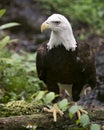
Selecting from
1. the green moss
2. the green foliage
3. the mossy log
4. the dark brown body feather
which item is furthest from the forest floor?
the dark brown body feather

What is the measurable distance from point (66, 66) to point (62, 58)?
5.1 inches

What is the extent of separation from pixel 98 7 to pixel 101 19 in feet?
1.75

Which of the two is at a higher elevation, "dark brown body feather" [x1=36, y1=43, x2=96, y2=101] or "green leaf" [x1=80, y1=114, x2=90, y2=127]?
"dark brown body feather" [x1=36, y1=43, x2=96, y2=101]

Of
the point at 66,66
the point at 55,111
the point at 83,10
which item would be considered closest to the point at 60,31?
the point at 66,66

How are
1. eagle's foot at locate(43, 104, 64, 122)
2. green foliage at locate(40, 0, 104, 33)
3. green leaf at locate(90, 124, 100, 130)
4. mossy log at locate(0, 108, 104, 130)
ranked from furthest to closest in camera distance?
green foliage at locate(40, 0, 104, 33)
eagle's foot at locate(43, 104, 64, 122)
mossy log at locate(0, 108, 104, 130)
green leaf at locate(90, 124, 100, 130)

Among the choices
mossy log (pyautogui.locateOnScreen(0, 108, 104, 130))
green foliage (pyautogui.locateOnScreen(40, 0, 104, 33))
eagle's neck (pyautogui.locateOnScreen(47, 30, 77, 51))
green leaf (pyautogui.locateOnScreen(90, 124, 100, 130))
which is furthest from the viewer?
green foliage (pyautogui.locateOnScreen(40, 0, 104, 33))

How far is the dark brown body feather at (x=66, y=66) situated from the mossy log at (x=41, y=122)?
3.05 ft

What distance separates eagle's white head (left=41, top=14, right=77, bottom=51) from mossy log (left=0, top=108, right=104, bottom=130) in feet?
3.62

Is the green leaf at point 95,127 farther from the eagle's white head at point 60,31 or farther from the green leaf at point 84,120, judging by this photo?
the eagle's white head at point 60,31

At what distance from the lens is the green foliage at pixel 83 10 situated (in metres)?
Answer: 13.7

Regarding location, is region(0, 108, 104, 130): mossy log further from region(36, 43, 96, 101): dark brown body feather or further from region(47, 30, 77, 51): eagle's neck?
region(47, 30, 77, 51): eagle's neck

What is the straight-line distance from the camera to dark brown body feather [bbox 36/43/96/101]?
653cm

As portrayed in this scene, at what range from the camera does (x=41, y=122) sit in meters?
5.61

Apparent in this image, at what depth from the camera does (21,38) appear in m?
13.3
